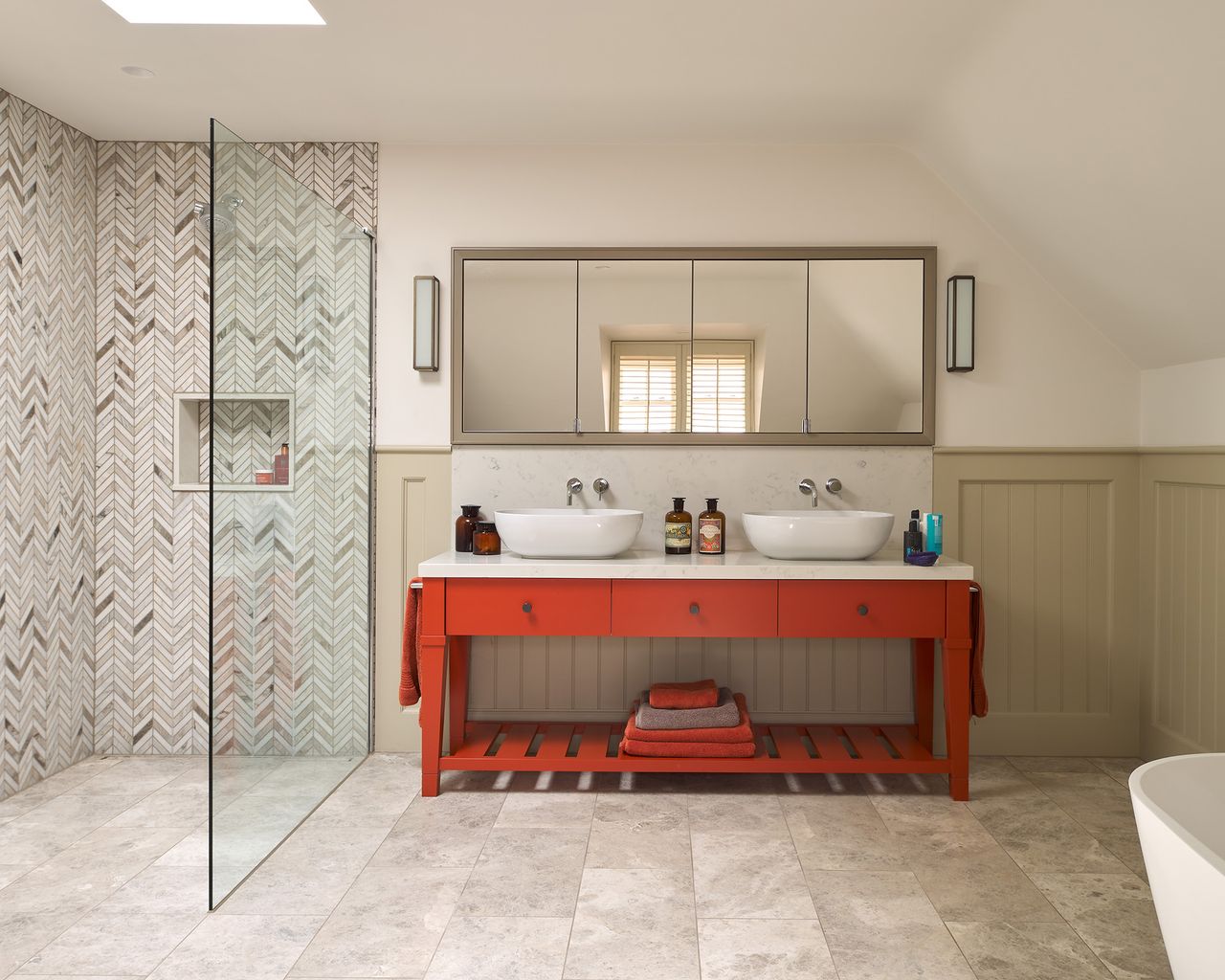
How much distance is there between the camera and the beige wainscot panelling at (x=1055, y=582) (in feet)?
11.3

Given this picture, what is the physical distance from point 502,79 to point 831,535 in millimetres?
1826

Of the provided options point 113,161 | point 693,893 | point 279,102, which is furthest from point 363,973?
point 113,161

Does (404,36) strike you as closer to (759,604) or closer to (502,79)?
Result: (502,79)

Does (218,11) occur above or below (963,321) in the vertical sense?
above

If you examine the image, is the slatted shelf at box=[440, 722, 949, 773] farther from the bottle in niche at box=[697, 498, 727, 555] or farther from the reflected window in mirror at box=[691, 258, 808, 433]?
the reflected window in mirror at box=[691, 258, 808, 433]

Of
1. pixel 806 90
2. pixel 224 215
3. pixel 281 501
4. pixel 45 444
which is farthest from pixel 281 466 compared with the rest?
pixel 806 90


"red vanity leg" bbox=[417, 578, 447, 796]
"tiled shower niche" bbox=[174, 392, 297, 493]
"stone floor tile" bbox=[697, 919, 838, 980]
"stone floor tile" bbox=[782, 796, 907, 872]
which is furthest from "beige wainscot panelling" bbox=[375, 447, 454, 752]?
"stone floor tile" bbox=[697, 919, 838, 980]

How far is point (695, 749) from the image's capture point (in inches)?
120

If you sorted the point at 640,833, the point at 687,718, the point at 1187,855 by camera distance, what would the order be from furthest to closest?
the point at 687,718
the point at 640,833
the point at 1187,855

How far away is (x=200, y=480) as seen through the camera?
3.41m

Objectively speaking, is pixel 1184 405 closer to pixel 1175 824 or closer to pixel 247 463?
pixel 1175 824

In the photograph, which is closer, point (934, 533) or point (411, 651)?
point (934, 533)

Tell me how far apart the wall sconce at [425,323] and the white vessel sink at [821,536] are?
136 centimetres

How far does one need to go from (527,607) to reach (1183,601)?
231cm
